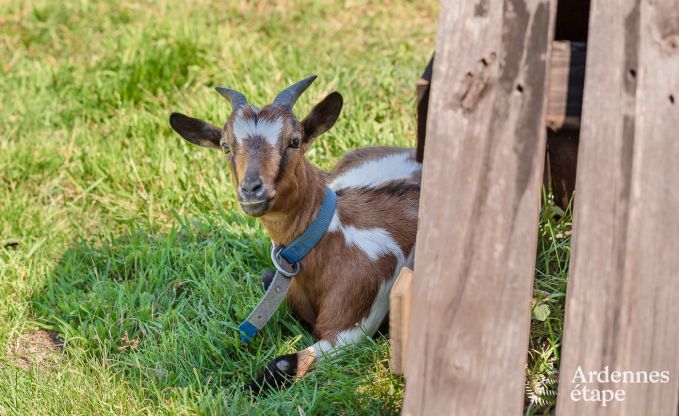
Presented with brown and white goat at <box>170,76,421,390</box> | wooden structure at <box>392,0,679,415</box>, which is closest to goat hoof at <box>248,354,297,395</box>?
brown and white goat at <box>170,76,421,390</box>

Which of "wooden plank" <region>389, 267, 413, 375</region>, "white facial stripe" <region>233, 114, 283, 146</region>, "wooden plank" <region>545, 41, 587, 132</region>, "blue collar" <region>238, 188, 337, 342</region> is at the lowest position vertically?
"blue collar" <region>238, 188, 337, 342</region>

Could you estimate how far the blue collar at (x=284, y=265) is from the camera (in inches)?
141

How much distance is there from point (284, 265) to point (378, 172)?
101cm

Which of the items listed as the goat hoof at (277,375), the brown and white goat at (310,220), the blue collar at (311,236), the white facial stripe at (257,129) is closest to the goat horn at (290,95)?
the brown and white goat at (310,220)

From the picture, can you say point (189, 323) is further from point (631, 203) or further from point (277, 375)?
point (631, 203)

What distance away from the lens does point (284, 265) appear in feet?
11.9

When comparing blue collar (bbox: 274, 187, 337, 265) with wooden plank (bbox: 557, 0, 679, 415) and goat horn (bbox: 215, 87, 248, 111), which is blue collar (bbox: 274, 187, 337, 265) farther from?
wooden plank (bbox: 557, 0, 679, 415)

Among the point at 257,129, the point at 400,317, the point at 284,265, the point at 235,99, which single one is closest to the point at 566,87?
the point at 400,317

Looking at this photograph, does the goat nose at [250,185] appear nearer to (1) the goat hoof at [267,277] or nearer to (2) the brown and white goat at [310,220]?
(2) the brown and white goat at [310,220]

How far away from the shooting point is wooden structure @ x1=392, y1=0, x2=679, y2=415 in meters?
2.33

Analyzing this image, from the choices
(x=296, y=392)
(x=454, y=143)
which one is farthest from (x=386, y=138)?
(x=454, y=143)

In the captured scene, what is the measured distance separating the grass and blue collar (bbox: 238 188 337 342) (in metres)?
0.12

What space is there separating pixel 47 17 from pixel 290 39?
1.82 meters

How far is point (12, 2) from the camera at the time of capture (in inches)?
264
